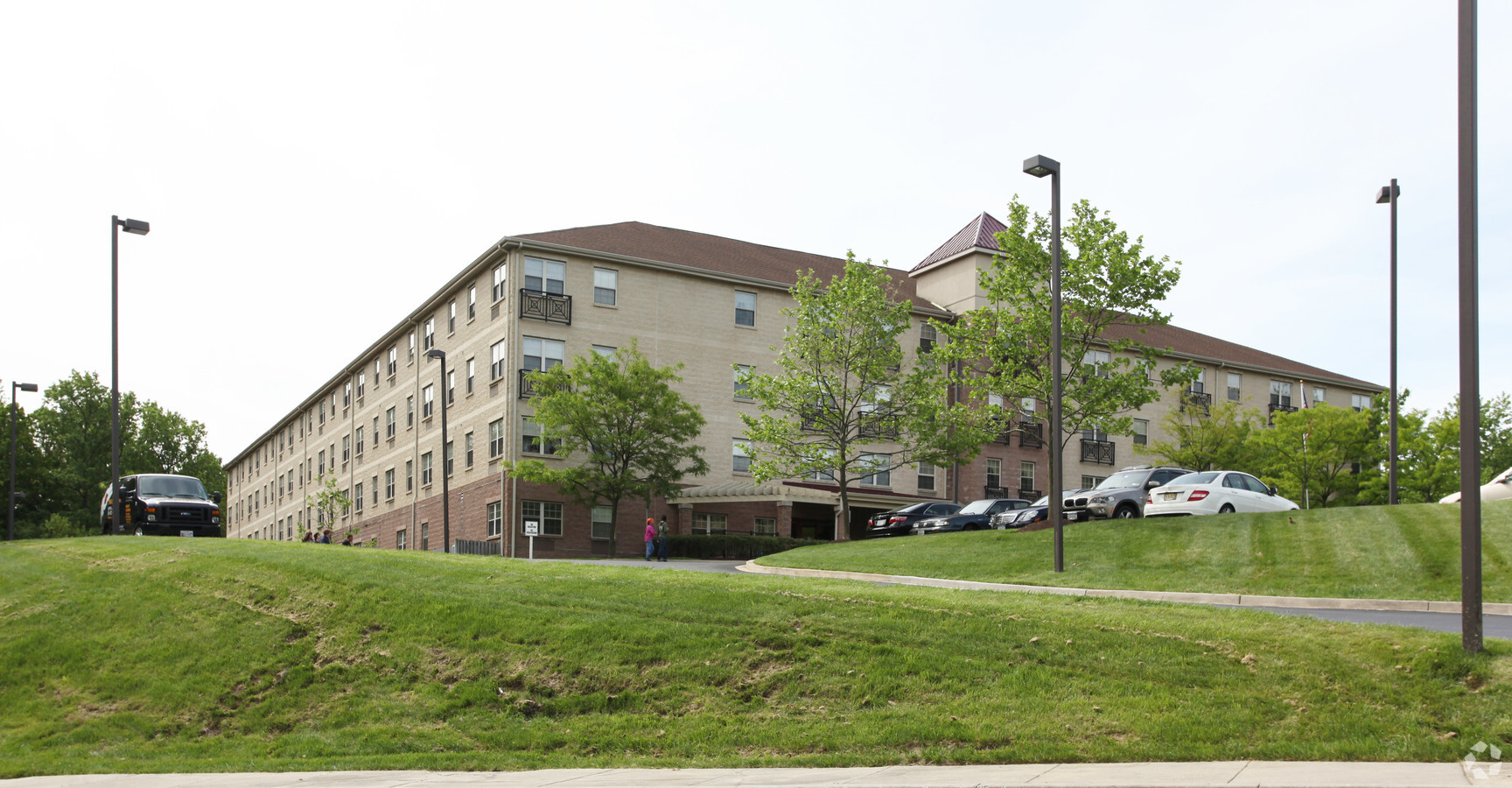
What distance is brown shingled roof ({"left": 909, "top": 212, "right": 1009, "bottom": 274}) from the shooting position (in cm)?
5309

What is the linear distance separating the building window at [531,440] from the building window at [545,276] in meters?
5.07

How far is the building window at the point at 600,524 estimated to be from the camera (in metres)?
43.5

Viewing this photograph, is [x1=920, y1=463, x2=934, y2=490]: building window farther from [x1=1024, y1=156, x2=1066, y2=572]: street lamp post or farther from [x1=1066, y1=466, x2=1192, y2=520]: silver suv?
[x1=1024, y1=156, x2=1066, y2=572]: street lamp post

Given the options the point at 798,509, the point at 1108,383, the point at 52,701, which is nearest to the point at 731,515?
the point at 798,509

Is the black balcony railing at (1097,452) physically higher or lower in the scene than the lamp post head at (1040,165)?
lower

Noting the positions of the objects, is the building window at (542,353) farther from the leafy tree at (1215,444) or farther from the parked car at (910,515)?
the leafy tree at (1215,444)

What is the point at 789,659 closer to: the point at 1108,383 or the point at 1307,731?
the point at 1307,731

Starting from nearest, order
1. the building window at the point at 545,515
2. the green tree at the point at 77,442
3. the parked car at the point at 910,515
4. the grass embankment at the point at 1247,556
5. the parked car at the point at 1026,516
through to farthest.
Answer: the grass embankment at the point at 1247,556 → the parked car at the point at 1026,516 → the parked car at the point at 910,515 → the building window at the point at 545,515 → the green tree at the point at 77,442

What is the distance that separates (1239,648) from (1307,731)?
1860 mm

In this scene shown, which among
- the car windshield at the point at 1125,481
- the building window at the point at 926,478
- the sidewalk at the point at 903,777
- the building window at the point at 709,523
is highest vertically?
the car windshield at the point at 1125,481

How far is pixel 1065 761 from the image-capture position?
818cm

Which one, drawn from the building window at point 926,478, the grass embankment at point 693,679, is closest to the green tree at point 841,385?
the building window at point 926,478

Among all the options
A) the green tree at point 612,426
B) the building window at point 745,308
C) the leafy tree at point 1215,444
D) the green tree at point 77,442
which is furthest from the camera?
the green tree at point 77,442

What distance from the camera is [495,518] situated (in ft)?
143
